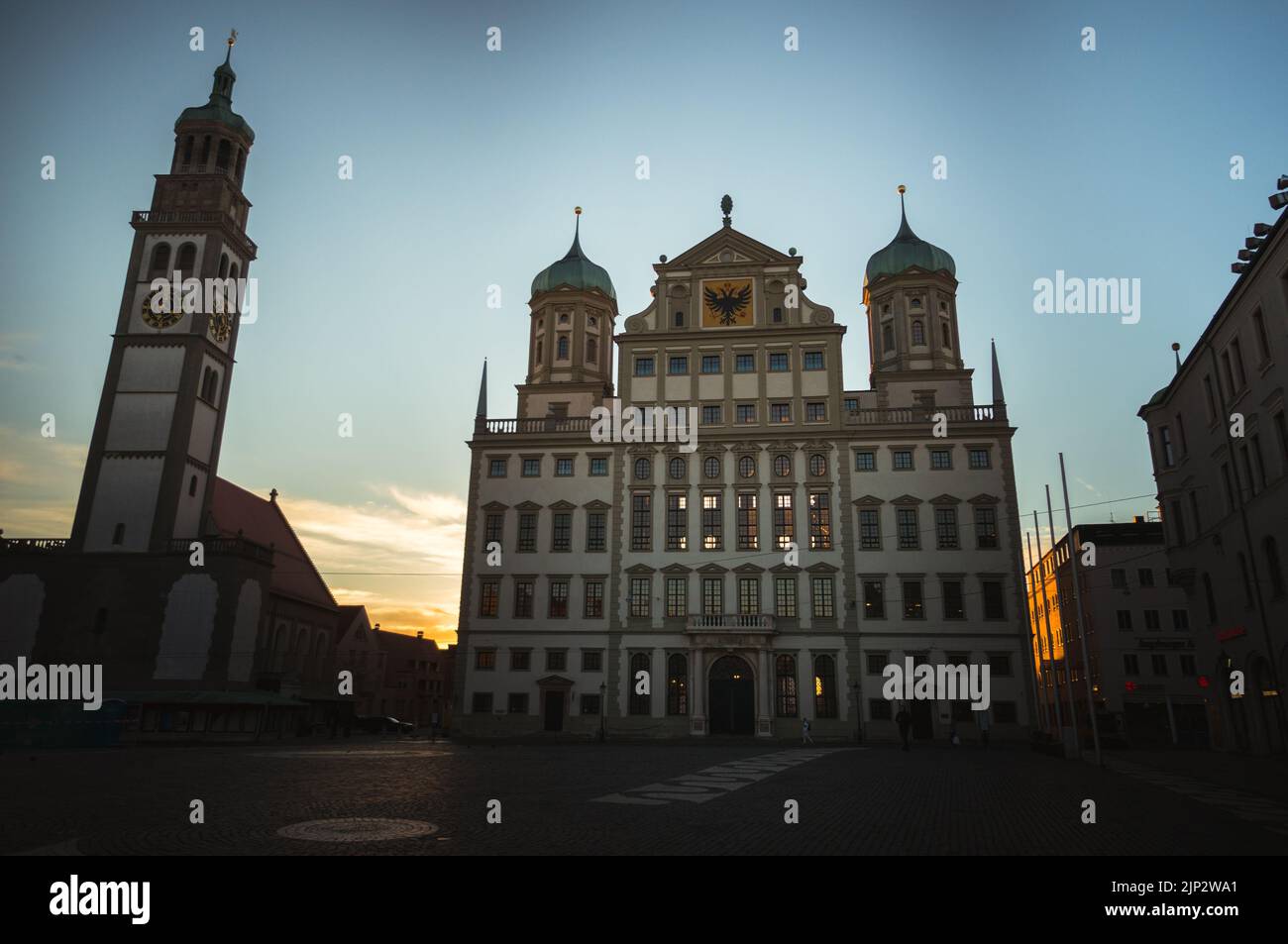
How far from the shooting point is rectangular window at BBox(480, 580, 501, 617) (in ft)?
162

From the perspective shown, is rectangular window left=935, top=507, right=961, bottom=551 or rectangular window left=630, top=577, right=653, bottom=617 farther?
rectangular window left=630, top=577, right=653, bottom=617

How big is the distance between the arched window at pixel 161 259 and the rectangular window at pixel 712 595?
39369 millimetres

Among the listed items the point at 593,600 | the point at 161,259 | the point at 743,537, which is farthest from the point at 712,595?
the point at 161,259

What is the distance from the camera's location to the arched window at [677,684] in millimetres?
46219

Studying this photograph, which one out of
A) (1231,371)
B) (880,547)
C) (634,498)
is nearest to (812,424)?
(880,547)

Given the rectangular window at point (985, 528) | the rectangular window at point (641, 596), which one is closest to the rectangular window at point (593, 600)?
the rectangular window at point (641, 596)

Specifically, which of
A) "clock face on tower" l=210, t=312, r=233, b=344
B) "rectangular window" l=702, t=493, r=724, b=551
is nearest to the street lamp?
"rectangular window" l=702, t=493, r=724, b=551

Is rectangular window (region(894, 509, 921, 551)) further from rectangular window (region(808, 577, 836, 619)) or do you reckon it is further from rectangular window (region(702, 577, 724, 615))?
rectangular window (region(702, 577, 724, 615))

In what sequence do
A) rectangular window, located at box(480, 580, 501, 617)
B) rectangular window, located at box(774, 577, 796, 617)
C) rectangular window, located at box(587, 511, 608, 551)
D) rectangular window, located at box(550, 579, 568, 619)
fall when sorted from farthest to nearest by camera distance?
rectangular window, located at box(587, 511, 608, 551) → rectangular window, located at box(480, 580, 501, 617) → rectangular window, located at box(550, 579, 568, 619) → rectangular window, located at box(774, 577, 796, 617)

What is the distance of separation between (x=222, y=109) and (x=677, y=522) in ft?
139

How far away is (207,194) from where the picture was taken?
54.4m

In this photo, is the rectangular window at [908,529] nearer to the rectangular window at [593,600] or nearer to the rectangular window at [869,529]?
the rectangular window at [869,529]

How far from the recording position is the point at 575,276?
59562 millimetres

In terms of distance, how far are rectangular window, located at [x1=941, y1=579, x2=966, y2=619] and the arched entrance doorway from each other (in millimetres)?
11514
